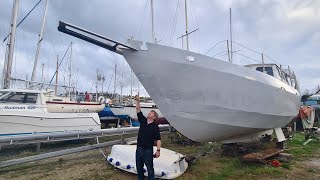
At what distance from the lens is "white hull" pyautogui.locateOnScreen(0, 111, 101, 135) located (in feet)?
31.1

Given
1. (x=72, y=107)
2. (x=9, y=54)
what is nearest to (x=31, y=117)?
(x=9, y=54)

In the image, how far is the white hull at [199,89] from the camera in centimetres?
677

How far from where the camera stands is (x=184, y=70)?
675 cm

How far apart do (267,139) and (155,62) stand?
6.76m

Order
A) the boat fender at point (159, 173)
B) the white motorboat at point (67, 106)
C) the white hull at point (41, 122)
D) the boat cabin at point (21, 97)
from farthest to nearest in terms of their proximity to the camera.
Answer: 1. the white motorboat at point (67, 106)
2. the boat cabin at point (21, 97)
3. the white hull at point (41, 122)
4. the boat fender at point (159, 173)

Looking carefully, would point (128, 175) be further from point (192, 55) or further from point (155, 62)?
point (192, 55)

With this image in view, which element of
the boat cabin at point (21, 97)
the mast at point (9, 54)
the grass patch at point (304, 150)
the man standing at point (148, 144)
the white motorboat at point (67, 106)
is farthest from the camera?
the white motorboat at point (67, 106)

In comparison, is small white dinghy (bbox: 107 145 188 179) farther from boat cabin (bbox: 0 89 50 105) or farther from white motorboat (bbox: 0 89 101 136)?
boat cabin (bbox: 0 89 50 105)

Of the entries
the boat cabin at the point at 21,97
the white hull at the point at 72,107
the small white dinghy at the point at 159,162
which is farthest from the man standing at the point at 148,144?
the white hull at the point at 72,107

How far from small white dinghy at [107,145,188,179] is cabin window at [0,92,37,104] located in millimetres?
6220

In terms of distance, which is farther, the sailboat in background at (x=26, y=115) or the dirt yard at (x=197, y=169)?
the sailboat in background at (x=26, y=115)

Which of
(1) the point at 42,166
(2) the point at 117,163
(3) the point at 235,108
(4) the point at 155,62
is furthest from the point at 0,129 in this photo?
(3) the point at 235,108

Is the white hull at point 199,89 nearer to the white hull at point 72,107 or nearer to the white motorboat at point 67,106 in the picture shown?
the white motorboat at point 67,106

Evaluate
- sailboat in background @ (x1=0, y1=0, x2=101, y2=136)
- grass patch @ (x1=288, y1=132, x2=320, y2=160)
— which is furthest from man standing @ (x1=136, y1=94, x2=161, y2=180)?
sailboat in background @ (x1=0, y1=0, x2=101, y2=136)
